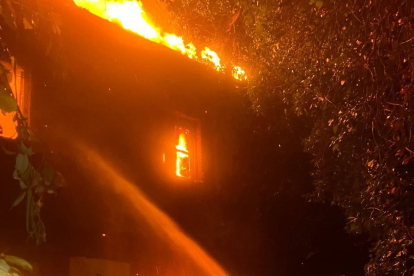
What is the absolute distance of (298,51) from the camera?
866cm

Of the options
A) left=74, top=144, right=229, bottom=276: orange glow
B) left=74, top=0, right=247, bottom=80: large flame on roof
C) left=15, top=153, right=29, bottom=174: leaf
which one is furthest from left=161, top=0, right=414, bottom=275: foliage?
left=15, top=153, right=29, bottom=174: leaf

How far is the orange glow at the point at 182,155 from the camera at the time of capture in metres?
11.7

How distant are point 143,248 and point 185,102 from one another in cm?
407

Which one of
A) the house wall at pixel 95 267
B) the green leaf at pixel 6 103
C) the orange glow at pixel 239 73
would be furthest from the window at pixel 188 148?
the green leaf at pixel 6 103

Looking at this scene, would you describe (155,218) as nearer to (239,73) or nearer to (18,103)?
(18,103)

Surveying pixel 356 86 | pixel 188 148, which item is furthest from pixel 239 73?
pixel 356 86

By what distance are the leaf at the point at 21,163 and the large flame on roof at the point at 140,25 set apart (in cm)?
774

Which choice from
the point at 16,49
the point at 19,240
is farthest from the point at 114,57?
the point at 19,240

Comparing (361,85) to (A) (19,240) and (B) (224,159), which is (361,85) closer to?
(A) (19,240)

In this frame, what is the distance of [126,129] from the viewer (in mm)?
10133

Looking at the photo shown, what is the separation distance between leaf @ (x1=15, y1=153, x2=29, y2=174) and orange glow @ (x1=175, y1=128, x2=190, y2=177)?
8.35m

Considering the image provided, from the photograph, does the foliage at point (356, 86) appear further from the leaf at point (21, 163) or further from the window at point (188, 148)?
the leaf at point (21, 163)

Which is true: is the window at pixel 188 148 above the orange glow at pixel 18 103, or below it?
above

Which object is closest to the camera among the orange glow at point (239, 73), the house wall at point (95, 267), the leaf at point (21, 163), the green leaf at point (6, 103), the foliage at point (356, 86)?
the green leaf at point (6, 103)
